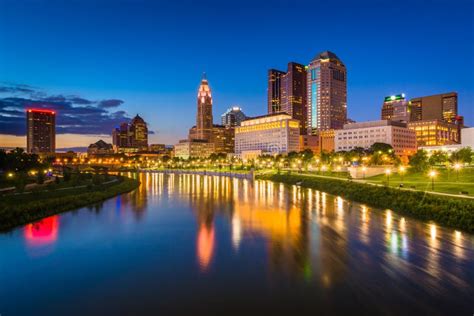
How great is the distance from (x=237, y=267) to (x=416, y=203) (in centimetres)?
2756

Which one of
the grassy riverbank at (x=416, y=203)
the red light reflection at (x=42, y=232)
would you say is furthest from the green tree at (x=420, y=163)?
the red light reflection at (x=42, y=232)

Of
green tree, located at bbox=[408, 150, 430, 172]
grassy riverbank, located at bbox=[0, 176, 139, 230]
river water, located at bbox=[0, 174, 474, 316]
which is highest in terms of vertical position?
green tree, located at bbox=[408, 150, 430, 172]

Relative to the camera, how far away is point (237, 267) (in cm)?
2202

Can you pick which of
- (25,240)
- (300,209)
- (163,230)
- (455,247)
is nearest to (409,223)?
(455,247)

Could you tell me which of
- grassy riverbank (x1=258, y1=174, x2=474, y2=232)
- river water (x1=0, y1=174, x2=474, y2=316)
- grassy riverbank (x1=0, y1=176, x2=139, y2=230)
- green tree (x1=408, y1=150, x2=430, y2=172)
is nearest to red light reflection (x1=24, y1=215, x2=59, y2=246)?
river water (x1=0, y1=174, x2=474, y2=316)

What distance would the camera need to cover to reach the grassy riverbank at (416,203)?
3152cm

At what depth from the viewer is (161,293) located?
58.8ft

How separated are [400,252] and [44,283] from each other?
967 inches

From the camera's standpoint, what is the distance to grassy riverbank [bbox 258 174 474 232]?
31516 millimetres

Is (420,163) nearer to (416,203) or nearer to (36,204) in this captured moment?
(416,203)

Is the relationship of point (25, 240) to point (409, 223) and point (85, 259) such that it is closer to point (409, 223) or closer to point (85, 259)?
point (85, 259)

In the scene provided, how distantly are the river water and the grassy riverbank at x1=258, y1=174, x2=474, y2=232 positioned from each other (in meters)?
2.05

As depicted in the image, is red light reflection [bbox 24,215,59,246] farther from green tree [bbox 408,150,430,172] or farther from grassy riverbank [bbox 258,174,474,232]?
green tree [bbox 408,150,430,172]

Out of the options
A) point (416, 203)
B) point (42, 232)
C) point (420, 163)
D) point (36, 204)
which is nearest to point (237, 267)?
point (42, 232)
